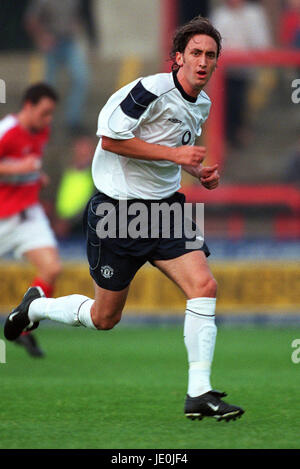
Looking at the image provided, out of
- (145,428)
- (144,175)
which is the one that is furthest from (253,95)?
(145,428)

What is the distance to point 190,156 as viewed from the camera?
569cm

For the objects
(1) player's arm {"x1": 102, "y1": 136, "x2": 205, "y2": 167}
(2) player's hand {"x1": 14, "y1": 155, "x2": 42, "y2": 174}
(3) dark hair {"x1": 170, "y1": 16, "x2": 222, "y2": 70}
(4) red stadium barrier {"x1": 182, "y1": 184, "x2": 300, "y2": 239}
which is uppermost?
(4) red stadium barrier {"x1": 182, "y1": 184, "x2": 300, "y2": 239}

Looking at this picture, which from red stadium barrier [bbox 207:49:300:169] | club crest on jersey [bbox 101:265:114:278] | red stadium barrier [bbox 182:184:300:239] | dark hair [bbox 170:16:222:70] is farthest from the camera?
red stadium barrier [bbox 207:49:300:169]

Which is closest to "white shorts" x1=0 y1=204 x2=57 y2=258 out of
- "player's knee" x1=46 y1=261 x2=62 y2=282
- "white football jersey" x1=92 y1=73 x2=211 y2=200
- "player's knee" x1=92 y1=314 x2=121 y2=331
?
"player's knee" x1=46 y1=261 x2=62 y2=282

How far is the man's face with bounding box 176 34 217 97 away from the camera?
5.93 metres

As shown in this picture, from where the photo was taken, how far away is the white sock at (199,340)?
5773 millimetres

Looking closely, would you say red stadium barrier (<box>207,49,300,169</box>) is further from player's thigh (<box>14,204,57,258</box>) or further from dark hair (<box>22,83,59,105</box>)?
dark hair (<box>22,83,59,105</box>)

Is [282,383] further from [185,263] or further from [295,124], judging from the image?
[295,124]

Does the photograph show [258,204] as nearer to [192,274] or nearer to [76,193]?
[76,193]

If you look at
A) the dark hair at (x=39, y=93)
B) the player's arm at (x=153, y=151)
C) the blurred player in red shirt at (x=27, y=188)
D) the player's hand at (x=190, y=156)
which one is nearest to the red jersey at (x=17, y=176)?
the blurred player in red shirt at (x=27, y=188)

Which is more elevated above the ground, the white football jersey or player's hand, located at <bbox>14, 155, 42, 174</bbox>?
player's hand, located at <bbox>14, 155, 42, 174</bbox>

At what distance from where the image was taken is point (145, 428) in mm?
5590

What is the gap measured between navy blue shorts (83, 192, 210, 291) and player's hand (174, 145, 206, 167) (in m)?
0.56

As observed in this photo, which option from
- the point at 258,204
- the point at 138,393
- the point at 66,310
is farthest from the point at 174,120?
the point at 258,204
